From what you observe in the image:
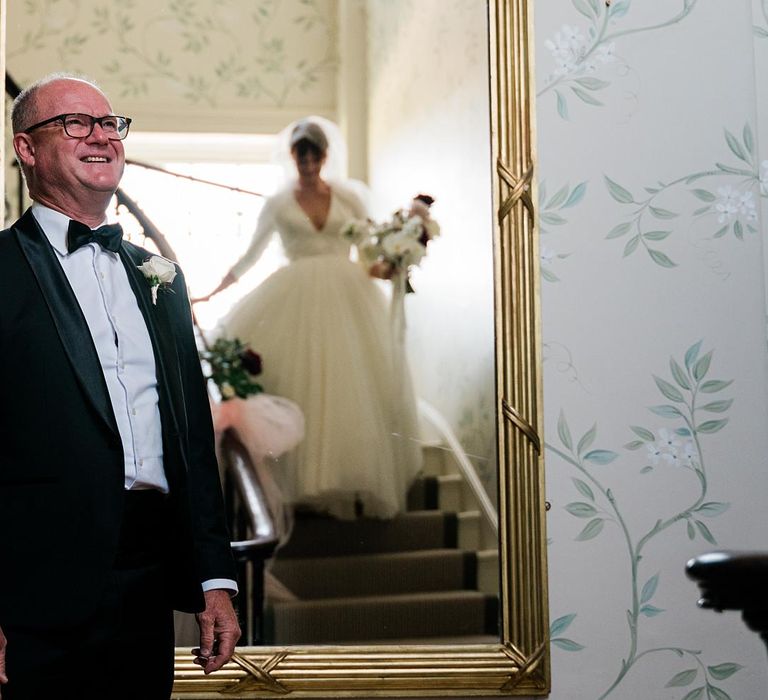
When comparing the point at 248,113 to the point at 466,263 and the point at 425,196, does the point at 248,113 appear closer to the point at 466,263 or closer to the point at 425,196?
the point at 425,196

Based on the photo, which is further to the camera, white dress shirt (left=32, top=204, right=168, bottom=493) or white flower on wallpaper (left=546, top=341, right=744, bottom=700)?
white flower on wallpaper (left=546, top=341, right=744, bottom=700)

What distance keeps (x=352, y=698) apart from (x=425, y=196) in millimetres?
968

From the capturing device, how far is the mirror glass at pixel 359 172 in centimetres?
196

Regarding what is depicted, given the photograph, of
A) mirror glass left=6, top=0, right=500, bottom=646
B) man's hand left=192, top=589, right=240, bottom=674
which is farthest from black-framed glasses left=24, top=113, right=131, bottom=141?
man's hand left=192, top=589, right=240, bottom=674

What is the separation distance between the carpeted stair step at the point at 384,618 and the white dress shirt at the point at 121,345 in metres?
0.60

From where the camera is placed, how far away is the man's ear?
1510 millimetres

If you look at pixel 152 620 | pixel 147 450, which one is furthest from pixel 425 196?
pixel 152 620

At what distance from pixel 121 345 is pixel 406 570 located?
31.1 inches

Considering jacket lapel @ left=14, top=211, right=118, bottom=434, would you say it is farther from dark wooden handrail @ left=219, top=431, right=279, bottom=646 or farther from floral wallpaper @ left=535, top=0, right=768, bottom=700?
floral wallpaper @ left=535, top=0, right=768, bottom=700

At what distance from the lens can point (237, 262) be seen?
197 centimetres

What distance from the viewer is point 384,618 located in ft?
6.41

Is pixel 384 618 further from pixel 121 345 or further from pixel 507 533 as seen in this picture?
pixel 121 345

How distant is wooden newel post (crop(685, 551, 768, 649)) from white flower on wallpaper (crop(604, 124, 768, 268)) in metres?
1.36

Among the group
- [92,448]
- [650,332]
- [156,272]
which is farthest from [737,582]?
[650,332]
